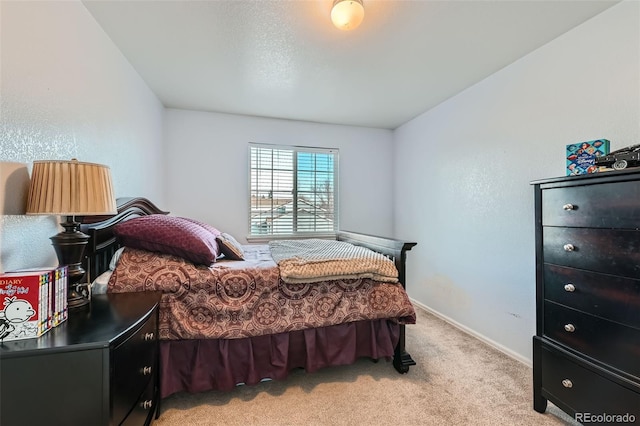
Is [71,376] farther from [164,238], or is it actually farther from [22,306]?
[164,238]

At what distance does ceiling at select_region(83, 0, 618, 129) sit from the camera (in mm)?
1642

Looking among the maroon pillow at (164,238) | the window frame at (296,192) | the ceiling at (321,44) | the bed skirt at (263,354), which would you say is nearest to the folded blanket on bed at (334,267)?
the bed skirt at (263,354)

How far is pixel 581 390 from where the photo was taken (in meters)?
1.32

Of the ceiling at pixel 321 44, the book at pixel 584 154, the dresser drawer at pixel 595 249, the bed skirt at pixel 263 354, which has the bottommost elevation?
the bed skirt at pixel 263 354

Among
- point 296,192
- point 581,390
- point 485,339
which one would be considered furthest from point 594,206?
point 296,192

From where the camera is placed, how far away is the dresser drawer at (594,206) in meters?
1.14

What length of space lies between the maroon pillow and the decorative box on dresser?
1.89m

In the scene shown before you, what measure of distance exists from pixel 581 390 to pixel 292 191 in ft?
10.2

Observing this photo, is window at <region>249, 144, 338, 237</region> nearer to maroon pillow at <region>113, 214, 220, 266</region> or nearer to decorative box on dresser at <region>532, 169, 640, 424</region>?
maroon pillow at <region>113, 214, 220, 266</region>

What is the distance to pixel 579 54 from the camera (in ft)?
→ 5.91

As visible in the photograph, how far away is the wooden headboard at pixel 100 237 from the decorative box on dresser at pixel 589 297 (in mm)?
2367

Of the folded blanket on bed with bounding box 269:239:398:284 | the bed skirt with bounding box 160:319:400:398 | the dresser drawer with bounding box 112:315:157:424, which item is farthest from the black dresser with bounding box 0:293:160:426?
the folded blanket on bed with bounding box 269:239:398:284

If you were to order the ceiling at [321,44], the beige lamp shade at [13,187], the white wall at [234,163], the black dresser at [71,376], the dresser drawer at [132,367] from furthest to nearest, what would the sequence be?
1. the white wall at [234,163]
2. the ceiling at [321,44]
3. the beige lamp shade at [13,187]
4. the dresser drawer at [132,367]
5. the black dresser at [71,376]

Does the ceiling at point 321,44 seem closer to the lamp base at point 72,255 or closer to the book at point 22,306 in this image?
the lamp base at point 72,255
